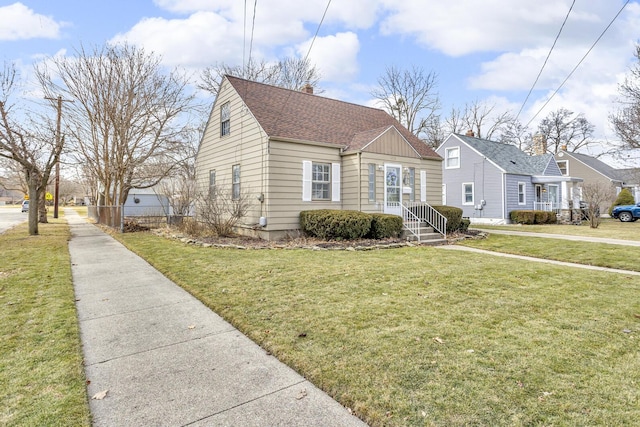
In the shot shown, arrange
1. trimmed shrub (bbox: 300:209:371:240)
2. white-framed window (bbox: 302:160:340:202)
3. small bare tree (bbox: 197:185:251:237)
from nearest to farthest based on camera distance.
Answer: trimmed shrub (bbox: 300:209:371:240) < small bare tree (bbox: 197:185:251:237) < white-framed window (bbox: 302:160:340:202)

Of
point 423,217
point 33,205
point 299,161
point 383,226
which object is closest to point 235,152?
point 299,161

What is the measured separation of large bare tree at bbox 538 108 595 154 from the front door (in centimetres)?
3923

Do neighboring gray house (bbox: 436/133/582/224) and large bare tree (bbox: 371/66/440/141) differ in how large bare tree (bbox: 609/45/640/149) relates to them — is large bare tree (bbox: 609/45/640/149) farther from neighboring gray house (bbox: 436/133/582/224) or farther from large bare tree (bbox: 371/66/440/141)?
large bare tree (bbox: 371/66/440/141)

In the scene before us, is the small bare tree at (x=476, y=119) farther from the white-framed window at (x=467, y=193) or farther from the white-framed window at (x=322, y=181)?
the white-framed window at (x=322, y=181)

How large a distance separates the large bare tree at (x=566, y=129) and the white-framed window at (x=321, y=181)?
135 ft

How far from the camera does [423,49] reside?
1287 cm

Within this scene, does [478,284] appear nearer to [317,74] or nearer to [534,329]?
[534,329]

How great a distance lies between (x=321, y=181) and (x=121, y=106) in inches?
469

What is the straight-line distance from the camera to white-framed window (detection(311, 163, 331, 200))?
1195 cm

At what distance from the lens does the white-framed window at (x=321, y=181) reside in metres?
12.0

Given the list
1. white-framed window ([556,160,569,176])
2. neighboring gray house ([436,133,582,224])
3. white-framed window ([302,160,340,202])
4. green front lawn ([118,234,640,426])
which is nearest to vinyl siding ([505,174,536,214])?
neighboring gray house ([436,133,582,224])

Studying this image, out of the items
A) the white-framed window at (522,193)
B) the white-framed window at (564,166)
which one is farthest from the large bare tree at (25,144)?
the white-framed window at (564,166)

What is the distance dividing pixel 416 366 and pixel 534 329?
1.77 metres

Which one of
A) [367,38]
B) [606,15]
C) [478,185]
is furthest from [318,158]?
[478,185]
